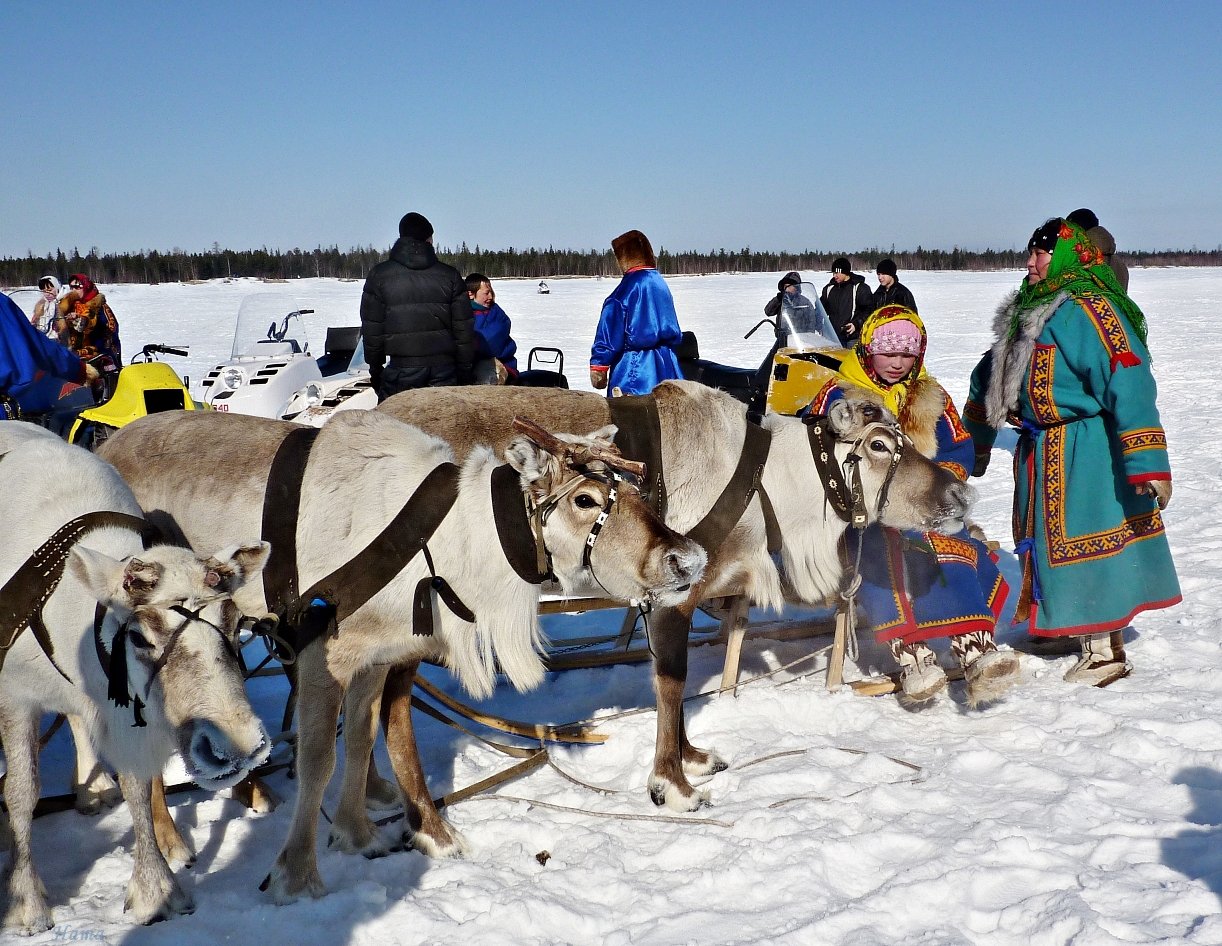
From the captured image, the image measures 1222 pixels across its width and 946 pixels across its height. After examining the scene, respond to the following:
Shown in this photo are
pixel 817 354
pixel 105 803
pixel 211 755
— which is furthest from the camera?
Result: pixel 817 354

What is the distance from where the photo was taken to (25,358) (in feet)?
16.2

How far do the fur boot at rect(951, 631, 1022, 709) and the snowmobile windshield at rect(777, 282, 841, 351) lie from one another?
12.1ft

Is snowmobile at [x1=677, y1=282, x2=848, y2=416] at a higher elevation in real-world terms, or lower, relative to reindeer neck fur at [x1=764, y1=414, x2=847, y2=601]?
higher

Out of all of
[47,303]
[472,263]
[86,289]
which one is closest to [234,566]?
[86,289]

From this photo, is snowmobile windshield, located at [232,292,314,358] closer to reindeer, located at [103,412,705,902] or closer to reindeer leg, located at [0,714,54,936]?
reindeer, located at [103,412,705,902]

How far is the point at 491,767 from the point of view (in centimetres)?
414

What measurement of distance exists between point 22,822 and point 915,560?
12.1 feet

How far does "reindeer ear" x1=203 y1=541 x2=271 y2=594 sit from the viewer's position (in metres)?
2.66

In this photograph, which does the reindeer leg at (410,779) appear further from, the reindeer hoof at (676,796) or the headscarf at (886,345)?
the headscarf at (886,345)

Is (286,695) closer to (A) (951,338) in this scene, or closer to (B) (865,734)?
(B) (865,734)

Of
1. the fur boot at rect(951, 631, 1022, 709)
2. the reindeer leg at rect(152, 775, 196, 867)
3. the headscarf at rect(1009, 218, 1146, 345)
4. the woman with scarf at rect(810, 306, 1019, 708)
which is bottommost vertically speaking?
the reindeer leg at rect(152, 775, 196, 867)

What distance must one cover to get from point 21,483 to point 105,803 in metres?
1.30

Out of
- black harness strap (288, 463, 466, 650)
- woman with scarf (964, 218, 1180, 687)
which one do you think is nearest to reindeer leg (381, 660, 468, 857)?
black harness strap (288, 463, 466, 650)

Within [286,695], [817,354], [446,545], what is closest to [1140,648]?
[817,354]
